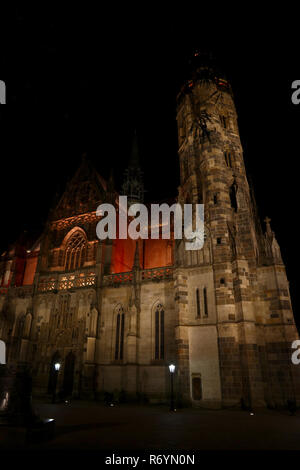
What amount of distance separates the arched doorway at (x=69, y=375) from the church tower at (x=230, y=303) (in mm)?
10226

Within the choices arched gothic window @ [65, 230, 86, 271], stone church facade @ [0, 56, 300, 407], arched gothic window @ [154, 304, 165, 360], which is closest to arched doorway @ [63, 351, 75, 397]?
stone church facade @ [0, 56, 300, 407]

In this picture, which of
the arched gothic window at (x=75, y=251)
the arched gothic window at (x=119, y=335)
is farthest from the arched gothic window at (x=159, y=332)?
the arched gothic window at (x=75, y=251)

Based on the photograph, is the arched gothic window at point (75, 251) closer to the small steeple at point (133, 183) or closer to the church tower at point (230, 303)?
the small steeple at point (133, 183)

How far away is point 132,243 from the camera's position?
34094 millimetres

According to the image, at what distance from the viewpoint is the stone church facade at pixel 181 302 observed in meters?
20.2

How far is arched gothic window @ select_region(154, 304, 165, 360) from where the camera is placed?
23.2 metres

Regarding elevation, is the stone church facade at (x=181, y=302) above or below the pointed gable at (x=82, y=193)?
below

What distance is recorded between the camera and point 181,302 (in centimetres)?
2250

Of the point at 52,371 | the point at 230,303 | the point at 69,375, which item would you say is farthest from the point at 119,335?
the point at 230,303

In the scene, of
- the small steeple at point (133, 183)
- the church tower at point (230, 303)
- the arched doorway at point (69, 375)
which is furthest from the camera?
the small steeple at point (133, 183)
